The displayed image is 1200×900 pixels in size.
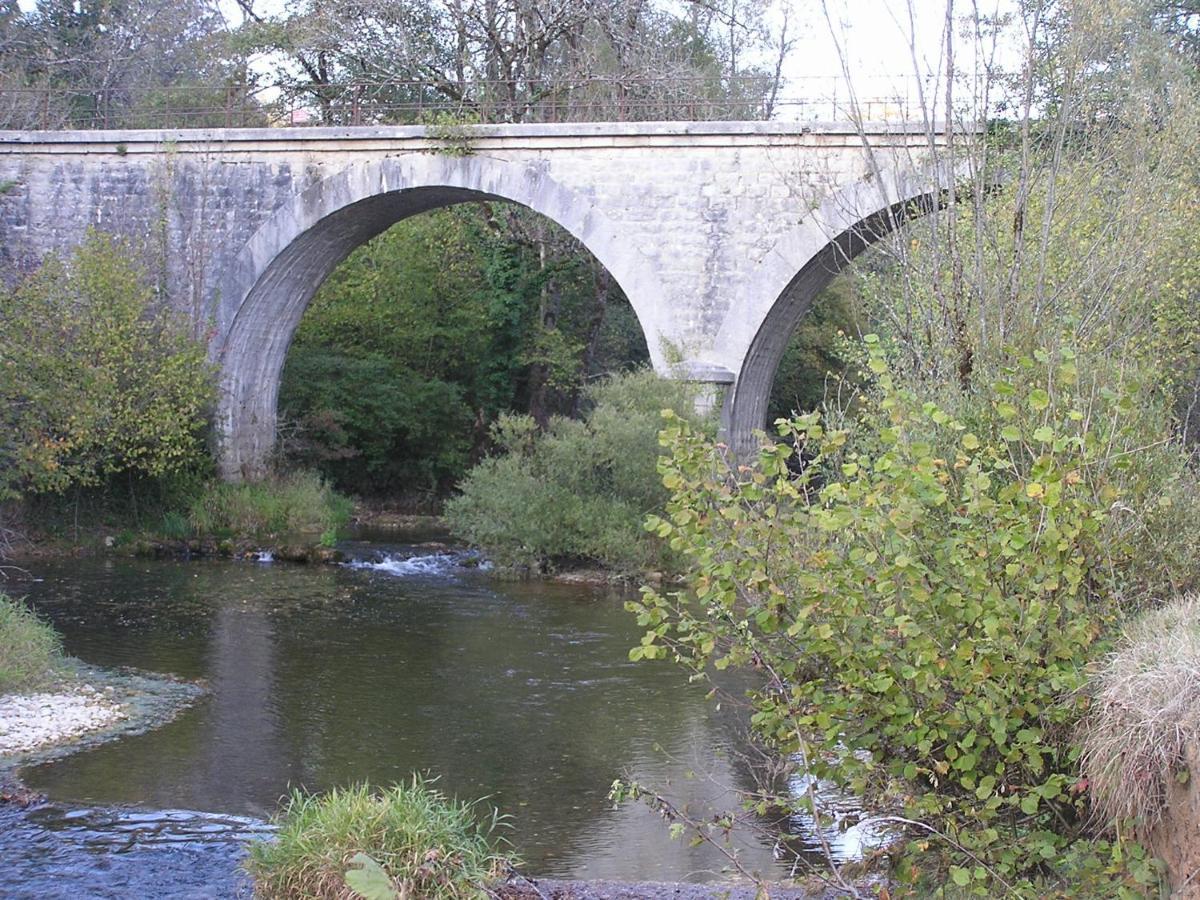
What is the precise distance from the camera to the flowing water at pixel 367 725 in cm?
686

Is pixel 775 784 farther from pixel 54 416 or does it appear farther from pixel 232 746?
pixel 54 416

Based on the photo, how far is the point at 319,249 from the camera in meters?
19.8

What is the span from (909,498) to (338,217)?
15393mm

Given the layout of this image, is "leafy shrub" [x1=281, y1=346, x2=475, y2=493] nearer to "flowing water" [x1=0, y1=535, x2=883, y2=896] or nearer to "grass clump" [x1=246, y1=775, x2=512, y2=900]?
"flowing water" [x1=0, y1=535, x2=883, y2=896]

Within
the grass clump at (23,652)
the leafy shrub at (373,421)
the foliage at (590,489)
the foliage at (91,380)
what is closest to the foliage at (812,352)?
the leafy shrub at (373,421)

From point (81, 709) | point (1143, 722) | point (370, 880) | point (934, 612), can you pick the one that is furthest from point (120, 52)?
point (1143, 722)

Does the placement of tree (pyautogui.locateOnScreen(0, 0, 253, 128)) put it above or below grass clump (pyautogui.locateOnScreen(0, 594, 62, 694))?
above

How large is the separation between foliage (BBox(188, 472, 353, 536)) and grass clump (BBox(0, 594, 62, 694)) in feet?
25.4

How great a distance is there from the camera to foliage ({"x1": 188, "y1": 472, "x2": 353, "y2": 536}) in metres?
18.6

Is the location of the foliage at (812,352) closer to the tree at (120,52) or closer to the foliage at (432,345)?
the foliage at (432,345)

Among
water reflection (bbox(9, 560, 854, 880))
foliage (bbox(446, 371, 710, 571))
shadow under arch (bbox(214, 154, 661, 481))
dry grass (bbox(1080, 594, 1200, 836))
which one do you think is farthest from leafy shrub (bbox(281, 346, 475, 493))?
dry grass (bbox(1080, 594, 1200, 836))

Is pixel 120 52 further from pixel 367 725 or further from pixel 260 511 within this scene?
pixel 367 725

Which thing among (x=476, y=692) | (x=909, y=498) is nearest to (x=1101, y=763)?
(x=909, y=498)

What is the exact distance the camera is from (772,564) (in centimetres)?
514
